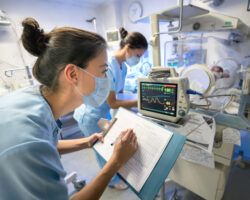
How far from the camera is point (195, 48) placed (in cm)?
236

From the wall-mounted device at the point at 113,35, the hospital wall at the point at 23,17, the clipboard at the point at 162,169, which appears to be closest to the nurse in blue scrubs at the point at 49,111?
the clipboard at the point at 162,169

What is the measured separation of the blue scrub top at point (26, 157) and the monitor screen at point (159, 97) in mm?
591

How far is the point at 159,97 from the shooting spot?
95 cm

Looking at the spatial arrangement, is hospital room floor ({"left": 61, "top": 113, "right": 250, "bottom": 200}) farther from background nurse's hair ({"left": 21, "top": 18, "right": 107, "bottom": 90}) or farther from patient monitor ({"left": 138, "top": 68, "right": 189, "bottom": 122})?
background nurse's hair ({"left": 21, "top": 18, "right": 107, "bottom": 90})

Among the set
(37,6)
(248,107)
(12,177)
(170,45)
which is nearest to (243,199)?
(248,107)

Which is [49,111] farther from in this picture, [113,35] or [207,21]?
[113,35]

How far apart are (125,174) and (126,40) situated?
121cm

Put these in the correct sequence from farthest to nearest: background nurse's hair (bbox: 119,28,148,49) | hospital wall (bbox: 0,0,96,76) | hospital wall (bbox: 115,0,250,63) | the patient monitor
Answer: hospital wall (bbox: 0,0,96,76) → hospital wall (bbox: 115,0,250,63) → background nurse's hair (bbox: 119,28,148,49) → the patient monitor

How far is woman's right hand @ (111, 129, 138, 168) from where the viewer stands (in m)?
0.71

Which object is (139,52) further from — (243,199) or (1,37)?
(1,37)

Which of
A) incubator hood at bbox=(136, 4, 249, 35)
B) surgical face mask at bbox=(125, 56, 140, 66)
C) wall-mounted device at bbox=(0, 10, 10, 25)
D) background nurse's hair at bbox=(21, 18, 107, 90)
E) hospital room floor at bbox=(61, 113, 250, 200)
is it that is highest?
wall-mounted device at bbox=(0, 10, 10, 25)

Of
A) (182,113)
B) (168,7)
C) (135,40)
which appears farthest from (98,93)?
(168,7)

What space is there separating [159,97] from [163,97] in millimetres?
24

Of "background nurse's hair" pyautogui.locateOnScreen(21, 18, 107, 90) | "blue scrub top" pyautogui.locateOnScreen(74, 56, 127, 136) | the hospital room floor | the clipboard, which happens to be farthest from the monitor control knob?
the hospital room floor
